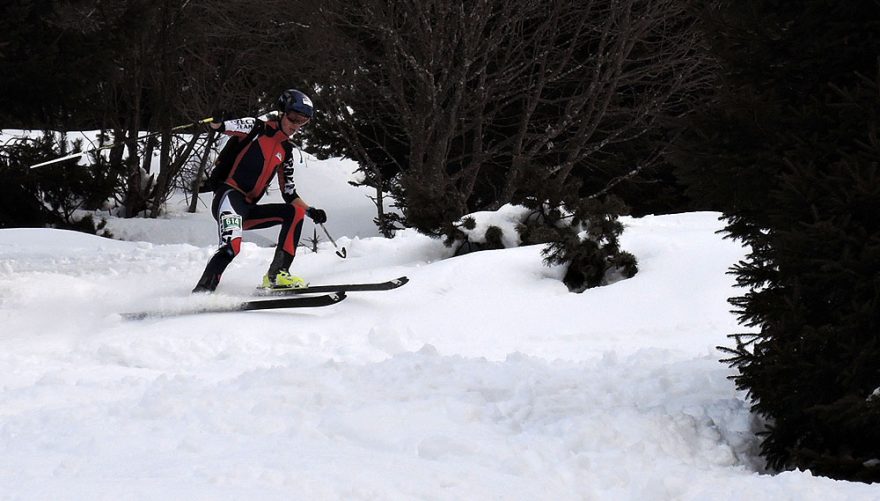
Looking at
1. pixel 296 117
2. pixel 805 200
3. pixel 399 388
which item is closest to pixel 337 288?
pixel 296 117

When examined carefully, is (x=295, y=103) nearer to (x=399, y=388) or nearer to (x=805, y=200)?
(x=399, y=388)

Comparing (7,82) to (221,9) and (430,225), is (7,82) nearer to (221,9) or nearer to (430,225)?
(430,225)

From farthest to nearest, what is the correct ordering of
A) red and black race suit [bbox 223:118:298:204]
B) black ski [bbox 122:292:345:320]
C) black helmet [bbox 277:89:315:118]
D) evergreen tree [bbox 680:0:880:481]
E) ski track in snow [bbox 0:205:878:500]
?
red and black race suit [bbox 223:118:298:204] → black helmet [bbox 277:89:315:118] → black ski [bbox 122:292:345:320] → evergreen tree [bbox 680:0:880:481] → ski track in snow [bbox 0:205:878:500]

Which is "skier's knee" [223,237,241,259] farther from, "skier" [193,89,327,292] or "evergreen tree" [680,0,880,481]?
"evergreen tree" [680,0,880,481]

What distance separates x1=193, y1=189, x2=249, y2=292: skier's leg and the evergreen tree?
5112mm

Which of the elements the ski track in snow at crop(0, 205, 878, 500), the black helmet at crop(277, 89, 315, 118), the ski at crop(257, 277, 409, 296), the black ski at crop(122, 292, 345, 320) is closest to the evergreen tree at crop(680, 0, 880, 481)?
the ski track in snow at crop(0, 205, 878, 500)

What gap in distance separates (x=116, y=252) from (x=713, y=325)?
29.2 feet

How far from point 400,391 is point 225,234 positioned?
13.6 feet

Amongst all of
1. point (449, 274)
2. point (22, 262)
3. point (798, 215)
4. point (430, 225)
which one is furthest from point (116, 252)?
point (798, 215)

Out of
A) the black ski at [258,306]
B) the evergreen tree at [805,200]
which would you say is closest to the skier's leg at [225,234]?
the black ski at [258,306]

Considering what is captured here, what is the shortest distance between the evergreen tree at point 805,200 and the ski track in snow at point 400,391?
36cm

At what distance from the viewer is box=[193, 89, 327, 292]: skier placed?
880cm

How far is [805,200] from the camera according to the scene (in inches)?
162

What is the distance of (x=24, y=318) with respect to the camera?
844 centimetres
